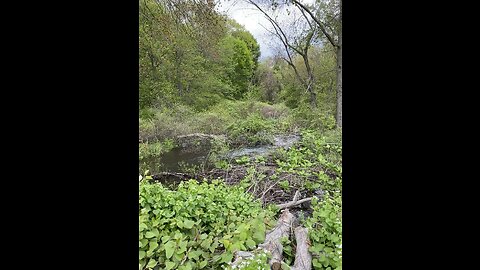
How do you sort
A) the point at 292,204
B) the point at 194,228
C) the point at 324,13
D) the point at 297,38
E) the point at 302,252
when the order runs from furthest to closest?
1. the point at 297,38
2. the point at 324,13
3. the point at 292,204
4. the point at 194,228
5. the point at 302,252

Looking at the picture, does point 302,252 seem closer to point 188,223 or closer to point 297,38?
point 188,223

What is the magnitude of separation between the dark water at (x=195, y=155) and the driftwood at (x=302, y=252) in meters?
1.61

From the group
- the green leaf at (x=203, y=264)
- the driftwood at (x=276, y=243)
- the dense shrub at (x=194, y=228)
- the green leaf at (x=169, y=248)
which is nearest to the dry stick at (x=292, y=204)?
the driftwood at (x=276, y=243)

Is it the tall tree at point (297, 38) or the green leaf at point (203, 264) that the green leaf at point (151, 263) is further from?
the tall tree at point (297, 38)

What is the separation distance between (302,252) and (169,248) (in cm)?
74

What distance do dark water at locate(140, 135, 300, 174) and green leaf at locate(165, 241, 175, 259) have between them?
5.71 ft

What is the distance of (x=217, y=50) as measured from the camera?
3.76m

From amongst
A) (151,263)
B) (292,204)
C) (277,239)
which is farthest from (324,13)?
(151,263)

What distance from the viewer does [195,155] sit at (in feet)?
11.5

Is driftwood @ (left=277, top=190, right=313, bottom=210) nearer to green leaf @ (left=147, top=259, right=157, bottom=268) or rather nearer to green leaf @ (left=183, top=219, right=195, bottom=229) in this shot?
green leaf @ (left=183, top=219, right=195, bottom=229)
